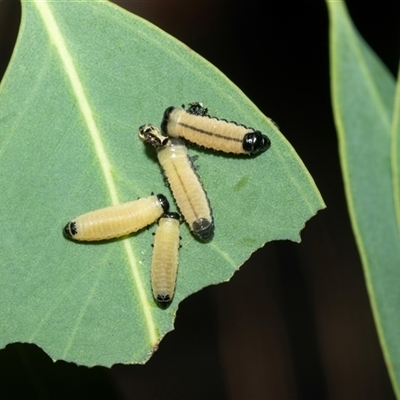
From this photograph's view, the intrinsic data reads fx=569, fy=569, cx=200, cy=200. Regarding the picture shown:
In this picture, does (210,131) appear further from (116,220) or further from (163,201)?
(116,220)

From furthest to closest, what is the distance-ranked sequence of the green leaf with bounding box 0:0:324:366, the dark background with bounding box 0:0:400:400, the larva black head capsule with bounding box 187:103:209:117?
the dark background with bounding box 0:0:400:400, the larva black head capsule with bounding box 187:103:209:117, the green leaf with bounding box 0:0:324:366

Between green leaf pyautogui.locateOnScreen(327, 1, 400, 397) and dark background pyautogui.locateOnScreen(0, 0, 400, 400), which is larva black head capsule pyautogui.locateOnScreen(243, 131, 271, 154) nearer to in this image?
green leaf pyautogui.locateOnScreen(327, 1, 400, 397)

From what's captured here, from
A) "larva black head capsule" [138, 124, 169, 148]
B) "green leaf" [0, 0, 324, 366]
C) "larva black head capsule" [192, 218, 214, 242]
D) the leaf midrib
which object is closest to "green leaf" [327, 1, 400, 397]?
"green leaf" [0, 0, 324, 366]

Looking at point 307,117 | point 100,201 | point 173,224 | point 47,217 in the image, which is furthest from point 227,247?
point 307,117

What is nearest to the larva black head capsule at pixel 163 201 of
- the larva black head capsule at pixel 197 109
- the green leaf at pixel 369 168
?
the larva black head capsule at pixel 197 109

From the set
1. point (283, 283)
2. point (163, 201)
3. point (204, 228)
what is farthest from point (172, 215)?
point (283, 283)
